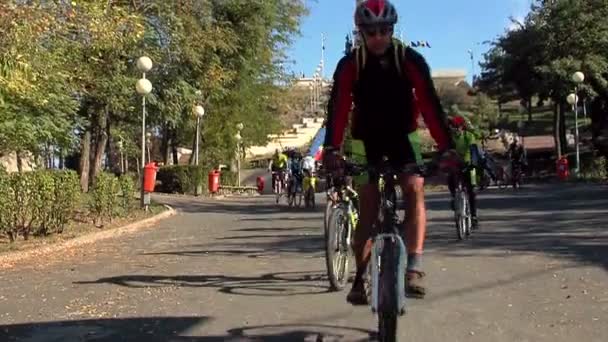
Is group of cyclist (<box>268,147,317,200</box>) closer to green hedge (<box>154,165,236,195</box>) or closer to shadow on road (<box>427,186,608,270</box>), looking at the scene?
shadow on road (<box>427,186,608,270</box>)

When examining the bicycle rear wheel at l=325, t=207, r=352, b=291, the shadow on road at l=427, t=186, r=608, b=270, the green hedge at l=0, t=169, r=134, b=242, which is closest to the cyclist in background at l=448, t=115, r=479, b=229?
the shadow on road at l=427, t=186, r=608, b=270

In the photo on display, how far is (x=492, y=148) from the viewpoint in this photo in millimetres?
73188

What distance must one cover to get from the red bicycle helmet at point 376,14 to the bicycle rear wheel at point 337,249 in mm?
3253

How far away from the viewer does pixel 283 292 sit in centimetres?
809

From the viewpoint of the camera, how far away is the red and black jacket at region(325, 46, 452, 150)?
5168mm

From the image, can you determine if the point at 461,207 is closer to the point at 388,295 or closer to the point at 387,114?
the point at 387,114

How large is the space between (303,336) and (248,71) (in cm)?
3389

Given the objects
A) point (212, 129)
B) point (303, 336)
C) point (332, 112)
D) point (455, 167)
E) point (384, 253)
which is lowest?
point (303, 336)

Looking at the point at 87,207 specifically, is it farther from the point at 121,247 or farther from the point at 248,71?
the point at 248,71

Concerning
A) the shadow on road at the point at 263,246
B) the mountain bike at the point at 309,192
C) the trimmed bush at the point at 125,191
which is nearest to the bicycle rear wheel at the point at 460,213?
the shadow on road at the point at 263,246

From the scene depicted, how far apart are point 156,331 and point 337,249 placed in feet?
7.26

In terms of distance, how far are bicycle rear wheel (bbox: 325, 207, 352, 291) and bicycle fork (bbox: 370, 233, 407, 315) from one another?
2.87 meters

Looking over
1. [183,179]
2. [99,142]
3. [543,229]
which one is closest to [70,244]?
[543,229]

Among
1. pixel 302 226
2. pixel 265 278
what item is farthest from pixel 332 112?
pixel 302 226
